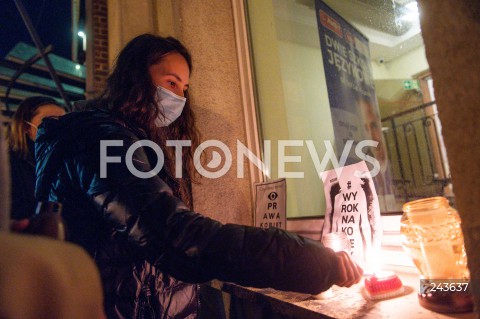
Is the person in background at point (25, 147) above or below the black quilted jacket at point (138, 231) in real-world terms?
above

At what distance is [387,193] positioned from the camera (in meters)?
2.72

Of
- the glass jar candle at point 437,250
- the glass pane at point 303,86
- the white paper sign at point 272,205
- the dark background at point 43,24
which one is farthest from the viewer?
the dark background at point 43,24

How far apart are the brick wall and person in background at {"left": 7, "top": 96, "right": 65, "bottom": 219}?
2.45 m

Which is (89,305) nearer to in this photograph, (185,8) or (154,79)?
(154,79)

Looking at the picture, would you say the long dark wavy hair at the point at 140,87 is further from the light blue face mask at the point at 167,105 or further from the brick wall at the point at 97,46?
the brick wall at the point at 97,46

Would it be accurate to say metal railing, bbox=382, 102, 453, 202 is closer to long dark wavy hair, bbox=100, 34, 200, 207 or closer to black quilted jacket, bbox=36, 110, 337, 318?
long dark wavy hair, bbox=100, 34, 200, 207

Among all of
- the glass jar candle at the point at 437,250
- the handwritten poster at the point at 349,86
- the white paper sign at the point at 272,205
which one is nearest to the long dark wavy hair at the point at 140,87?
the white paper sign at the point at 272,205

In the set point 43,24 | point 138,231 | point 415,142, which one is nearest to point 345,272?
point 138,231

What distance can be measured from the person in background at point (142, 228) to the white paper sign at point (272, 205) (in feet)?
2.07

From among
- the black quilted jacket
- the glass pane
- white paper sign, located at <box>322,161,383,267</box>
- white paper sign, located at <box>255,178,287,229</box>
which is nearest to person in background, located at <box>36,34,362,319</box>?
the black quilted jacket

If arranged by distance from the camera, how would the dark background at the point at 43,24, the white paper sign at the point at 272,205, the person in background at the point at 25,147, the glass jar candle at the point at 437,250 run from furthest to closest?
the dark background at the point at 43,24
the person in background at the point at 25,147
the white paper sign at the point at 272,205
the glass jar candle at the point at 437,250

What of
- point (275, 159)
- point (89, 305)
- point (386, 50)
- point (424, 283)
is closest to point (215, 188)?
point (275, 159)

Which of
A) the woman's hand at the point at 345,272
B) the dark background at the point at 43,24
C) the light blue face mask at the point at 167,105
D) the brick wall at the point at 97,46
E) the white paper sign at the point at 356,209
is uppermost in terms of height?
the dark background at the point at 43,24

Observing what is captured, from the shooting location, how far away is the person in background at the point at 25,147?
226cm
